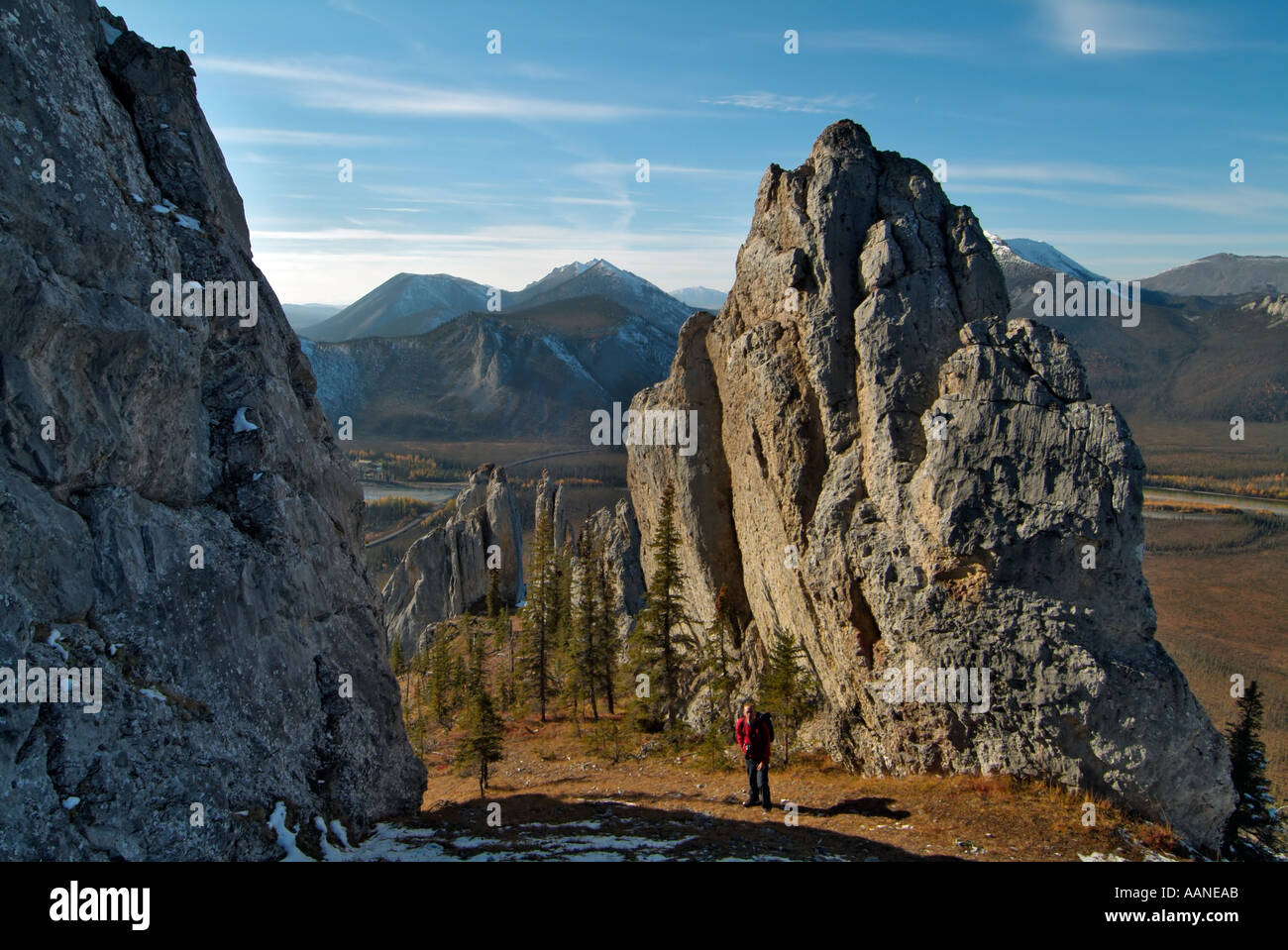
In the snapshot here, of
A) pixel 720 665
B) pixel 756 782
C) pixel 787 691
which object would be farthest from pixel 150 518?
pixel 720 665

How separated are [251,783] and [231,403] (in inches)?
338

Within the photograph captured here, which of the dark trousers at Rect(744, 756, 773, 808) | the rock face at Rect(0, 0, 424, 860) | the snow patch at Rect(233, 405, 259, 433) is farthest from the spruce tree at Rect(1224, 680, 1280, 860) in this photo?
the snow patch at Rect(233, 405, 259, 433)

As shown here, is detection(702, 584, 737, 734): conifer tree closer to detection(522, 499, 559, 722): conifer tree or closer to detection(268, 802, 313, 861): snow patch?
detection(522, 499, 559, 722): conifer tree

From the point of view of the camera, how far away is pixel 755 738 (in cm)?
1827

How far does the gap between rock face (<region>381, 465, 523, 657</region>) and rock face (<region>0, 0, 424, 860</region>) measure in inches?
2446

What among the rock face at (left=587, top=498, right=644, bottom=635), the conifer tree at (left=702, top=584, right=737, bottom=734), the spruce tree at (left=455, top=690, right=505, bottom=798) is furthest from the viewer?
the rock face at (left=587, top=498, right=644, bottom=635)

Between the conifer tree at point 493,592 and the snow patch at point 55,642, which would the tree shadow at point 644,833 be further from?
the conifer tree at point 493,592

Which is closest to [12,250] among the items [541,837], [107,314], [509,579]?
[107,314]

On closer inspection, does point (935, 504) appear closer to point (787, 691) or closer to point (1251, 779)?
point (787, 691)

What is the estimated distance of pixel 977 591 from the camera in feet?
68.2

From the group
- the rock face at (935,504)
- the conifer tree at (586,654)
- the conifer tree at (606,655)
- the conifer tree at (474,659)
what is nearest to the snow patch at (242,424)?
the rock face at (935,504)

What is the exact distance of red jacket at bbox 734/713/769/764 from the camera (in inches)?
719

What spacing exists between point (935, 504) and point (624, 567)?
46667 mm

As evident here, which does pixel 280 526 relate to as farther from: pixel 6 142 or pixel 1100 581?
pixel 1100 581
